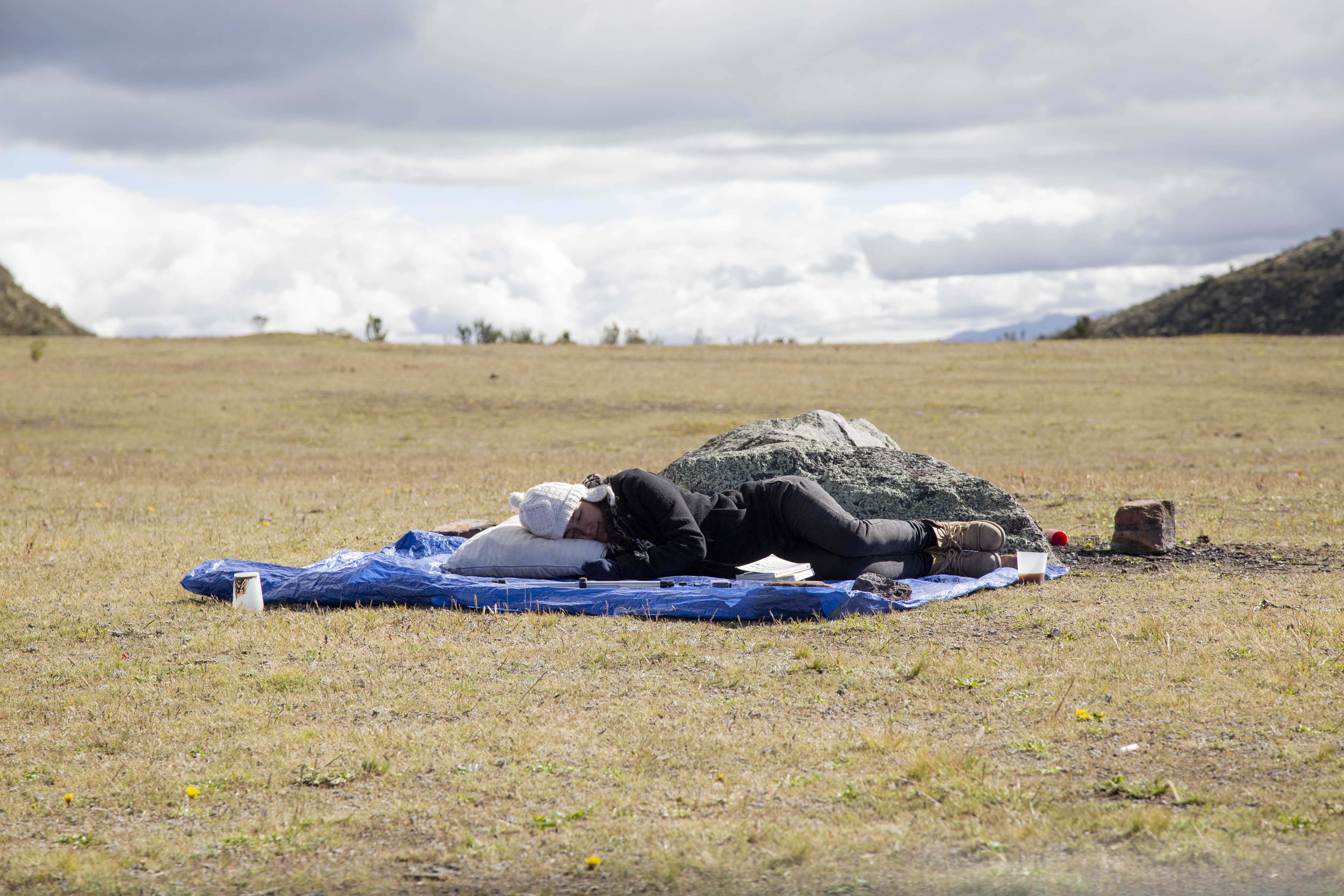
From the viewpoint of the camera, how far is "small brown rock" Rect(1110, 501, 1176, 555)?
9852 mm

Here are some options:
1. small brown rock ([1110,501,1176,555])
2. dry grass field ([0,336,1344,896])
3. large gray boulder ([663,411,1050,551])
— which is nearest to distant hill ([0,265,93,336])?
dry grass field ([0,336,1344,896])

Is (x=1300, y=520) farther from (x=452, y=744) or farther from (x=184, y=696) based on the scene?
(x=184, y=696)

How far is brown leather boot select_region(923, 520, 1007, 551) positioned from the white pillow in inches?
103

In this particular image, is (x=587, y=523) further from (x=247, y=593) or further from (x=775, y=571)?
(x=247, y=593)

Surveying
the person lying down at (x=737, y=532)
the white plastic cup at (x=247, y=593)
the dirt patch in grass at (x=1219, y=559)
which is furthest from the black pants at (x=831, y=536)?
the white plastic cup at (x=247, y=593)

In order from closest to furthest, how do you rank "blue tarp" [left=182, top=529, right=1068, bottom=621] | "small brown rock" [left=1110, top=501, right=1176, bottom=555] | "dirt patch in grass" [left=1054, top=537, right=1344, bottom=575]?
1. "blue tarp" [left=182, top=529, right=1068, bottom=621]
2. "dirt patch in grass" [left=1054, top=537, right=1344, bottom=575]
3. "small brown rock" [left=1110, top=501, right=1176, bottom=555]

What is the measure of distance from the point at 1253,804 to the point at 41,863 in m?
4.58

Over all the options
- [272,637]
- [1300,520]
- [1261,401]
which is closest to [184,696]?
[272,637]

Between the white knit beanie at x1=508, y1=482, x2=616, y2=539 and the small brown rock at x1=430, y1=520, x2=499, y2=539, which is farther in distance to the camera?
the small brown rock at x1=430, y1=520, x2=499, y2=539

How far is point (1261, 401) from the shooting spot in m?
29.9

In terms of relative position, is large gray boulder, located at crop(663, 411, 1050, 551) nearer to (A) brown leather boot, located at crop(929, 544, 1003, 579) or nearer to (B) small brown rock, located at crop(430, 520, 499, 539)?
(A) brown leather boot, located at crop(929, 544, 1003, 579)

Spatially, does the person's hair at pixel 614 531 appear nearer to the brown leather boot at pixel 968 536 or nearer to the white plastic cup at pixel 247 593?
the brown leather boot at pixel 968 536

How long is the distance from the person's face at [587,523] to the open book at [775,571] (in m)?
1.14

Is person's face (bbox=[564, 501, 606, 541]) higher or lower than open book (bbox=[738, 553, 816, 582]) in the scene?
higher
